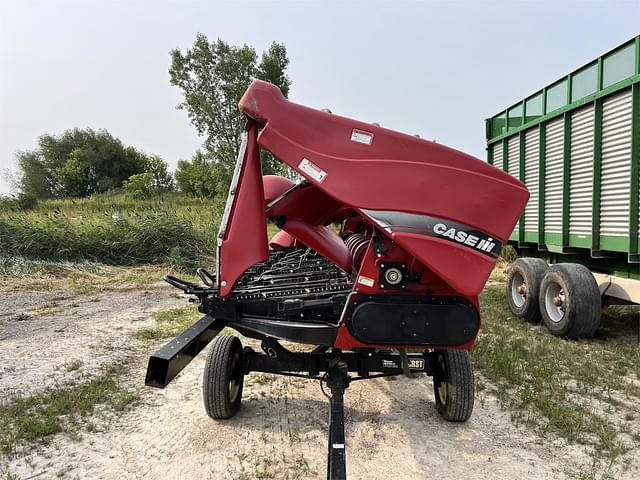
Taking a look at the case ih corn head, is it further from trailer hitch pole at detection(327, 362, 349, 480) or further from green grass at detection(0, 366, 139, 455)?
green grass at detection(0, 366, 139, 455)

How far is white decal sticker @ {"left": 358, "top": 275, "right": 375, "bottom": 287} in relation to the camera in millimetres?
2396

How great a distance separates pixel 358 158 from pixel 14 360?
412 cm

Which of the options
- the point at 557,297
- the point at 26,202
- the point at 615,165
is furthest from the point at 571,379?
the point at 26,202

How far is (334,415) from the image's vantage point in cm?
233

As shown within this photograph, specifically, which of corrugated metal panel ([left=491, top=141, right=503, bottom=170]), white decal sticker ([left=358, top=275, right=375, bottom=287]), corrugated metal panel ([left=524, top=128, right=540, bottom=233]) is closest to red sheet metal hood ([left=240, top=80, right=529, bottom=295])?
white decal sticker ([left=358, top=275, right=375, bottom=287])

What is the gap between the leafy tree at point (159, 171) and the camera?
145 ft

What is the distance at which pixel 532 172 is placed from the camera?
6402 mm

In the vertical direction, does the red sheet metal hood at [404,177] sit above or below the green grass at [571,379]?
above

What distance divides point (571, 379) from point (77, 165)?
42814 millimetres

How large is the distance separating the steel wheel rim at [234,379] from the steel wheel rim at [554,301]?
3818 mm

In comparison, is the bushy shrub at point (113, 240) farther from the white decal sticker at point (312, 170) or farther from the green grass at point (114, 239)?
the white decal sticker at point (312, 170)

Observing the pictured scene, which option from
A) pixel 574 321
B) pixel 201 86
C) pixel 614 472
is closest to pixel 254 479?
pixel 614 472

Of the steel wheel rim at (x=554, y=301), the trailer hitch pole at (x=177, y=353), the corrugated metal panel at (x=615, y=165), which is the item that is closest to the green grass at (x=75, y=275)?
the trailer hitch pole at (x=177, y=353)

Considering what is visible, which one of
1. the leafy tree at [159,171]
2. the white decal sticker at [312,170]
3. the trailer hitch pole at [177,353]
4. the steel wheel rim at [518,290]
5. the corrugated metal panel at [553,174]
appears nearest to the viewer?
the trailer hitch pole at [177,353]
